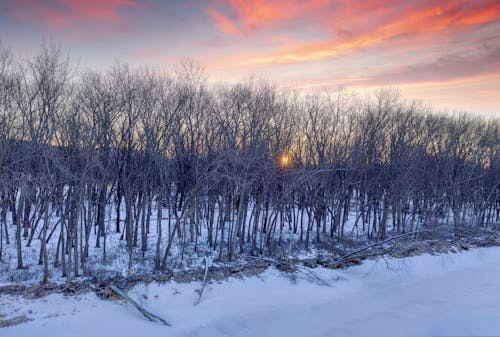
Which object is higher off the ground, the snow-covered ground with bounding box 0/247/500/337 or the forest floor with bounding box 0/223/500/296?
the forest floor with bounding box 0/223/500/296

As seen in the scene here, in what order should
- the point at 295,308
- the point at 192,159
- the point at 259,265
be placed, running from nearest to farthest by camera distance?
the point at 295,308
the point at 259,265
the point at 192,159

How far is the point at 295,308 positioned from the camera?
601 inches

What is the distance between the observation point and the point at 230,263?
1889cm

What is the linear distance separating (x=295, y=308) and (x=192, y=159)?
12.2 meters

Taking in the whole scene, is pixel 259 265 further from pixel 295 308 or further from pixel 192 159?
pixel 192 159

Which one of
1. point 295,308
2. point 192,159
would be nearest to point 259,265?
point 295,308

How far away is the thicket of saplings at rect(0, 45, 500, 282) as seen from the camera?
15.6m

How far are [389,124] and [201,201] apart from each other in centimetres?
1653

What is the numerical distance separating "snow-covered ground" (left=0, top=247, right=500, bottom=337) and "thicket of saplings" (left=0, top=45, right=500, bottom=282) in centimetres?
281

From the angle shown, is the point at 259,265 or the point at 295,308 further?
the point at 259,265

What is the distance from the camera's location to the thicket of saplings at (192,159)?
51.3ft

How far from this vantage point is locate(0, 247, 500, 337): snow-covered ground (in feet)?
40.6

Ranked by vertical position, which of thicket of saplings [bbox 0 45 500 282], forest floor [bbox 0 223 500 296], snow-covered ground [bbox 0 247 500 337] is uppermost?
thicket of saplings [bbox 0 45 500 282]

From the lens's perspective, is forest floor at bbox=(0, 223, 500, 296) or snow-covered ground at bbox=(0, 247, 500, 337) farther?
forest floor at bbox=(0, 223, 500, 296)
